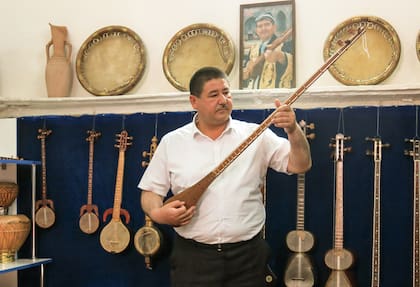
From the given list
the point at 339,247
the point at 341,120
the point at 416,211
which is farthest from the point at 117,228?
the point at 416,211

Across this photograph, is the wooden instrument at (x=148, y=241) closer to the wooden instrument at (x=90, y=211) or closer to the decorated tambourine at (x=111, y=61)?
the wooden instrument at (x=90, y=211)

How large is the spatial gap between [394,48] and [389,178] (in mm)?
643

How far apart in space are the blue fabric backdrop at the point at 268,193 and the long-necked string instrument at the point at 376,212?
0.04 m

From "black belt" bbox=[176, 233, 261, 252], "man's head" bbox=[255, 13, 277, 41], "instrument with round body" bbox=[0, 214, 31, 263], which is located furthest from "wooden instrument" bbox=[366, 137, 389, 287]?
"instrument with round body" bbox=[0, 214, 31, 263]

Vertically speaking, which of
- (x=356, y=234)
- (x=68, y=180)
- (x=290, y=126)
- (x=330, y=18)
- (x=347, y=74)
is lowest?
(x=356, y=234)

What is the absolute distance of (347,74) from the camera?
2762 millimetres

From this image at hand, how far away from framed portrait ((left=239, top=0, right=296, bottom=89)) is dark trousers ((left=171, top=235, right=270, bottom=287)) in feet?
3.10

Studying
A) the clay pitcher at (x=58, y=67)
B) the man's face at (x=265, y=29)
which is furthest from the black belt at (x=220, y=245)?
the clay pitcher at (x=58, y=67)

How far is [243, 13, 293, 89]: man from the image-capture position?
9.37 ft

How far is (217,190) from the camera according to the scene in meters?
2.27

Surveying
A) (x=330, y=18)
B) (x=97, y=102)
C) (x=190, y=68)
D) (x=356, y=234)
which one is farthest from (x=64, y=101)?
(x=356, y=234)

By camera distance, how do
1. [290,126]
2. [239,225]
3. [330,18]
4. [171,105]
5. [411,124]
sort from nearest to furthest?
[290,126] < [239,225] < [411,124] < [330,18] < [171,105]

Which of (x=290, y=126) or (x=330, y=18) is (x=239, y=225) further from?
(x=330, y=18)

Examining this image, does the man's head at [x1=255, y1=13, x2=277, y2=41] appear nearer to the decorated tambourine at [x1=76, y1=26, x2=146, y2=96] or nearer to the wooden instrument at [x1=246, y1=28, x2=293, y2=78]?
the wooden instrument at [x1=246, y1=28, x2=293, y2=78]
